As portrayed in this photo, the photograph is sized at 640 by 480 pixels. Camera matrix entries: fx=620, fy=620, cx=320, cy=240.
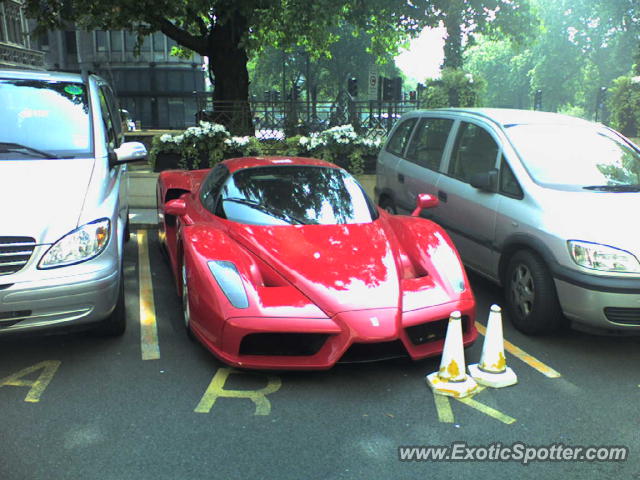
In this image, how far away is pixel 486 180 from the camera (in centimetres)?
551

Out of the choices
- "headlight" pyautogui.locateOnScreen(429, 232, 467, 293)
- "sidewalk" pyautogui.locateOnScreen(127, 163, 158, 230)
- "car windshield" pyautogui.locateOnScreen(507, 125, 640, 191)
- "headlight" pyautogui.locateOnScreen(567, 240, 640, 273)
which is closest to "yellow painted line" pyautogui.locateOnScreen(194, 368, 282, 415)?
"headlight" pyautogui.locateOnScreen(429, 232, 467, 293)

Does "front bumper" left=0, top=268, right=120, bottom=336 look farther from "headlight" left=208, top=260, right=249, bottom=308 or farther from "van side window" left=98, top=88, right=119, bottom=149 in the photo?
"van side window" left=98, top=88, right=119, bottom=149

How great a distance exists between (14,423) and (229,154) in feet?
24.2

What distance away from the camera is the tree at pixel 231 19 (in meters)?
11.8

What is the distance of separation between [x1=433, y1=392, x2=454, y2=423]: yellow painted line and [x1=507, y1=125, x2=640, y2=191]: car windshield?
2285mm

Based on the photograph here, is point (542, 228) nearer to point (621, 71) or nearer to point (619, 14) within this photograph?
point (619, 14)

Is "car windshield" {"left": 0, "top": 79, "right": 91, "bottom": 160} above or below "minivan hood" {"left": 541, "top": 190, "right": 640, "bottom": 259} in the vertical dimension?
above

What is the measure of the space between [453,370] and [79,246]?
2.56 m

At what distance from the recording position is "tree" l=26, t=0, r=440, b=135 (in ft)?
38.5

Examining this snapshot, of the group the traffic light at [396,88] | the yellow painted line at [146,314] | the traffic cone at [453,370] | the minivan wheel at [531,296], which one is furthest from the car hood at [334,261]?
the traffic light at [396,88]

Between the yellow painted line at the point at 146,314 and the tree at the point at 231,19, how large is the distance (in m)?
5.39

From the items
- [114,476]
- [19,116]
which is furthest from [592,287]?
[19,116]

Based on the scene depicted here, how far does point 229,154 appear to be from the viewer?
1044 cm

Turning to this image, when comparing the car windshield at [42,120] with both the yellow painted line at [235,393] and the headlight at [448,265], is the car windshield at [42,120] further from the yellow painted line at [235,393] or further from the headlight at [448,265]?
the headlight at [448,265]
